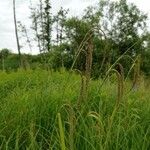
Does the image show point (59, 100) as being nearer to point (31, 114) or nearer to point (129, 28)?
point (31, 114)

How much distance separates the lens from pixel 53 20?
37406 mm

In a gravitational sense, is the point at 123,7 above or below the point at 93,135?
above

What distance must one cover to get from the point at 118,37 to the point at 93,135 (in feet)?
97.0

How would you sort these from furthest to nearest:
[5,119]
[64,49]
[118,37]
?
[118,37] → [64,49] → [5,119]

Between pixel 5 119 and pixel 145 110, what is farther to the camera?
pixel 145 110

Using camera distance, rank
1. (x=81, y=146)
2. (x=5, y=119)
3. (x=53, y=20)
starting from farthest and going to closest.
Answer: (x=53, y=20) < (x=5, y=119) < (x=81, y=146)

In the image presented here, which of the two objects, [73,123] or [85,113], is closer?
[73,123]

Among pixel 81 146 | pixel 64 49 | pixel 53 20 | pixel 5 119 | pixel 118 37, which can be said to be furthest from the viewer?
pixel 53 20

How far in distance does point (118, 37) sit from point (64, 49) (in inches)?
179

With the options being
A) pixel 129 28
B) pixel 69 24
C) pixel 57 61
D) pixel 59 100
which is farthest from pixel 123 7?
pixel 59 100

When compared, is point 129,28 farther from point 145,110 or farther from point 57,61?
point 145,110

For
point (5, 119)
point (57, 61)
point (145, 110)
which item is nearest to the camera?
point (5, 119)

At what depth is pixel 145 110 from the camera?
12.4ft

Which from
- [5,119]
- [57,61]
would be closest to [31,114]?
[5,119]
